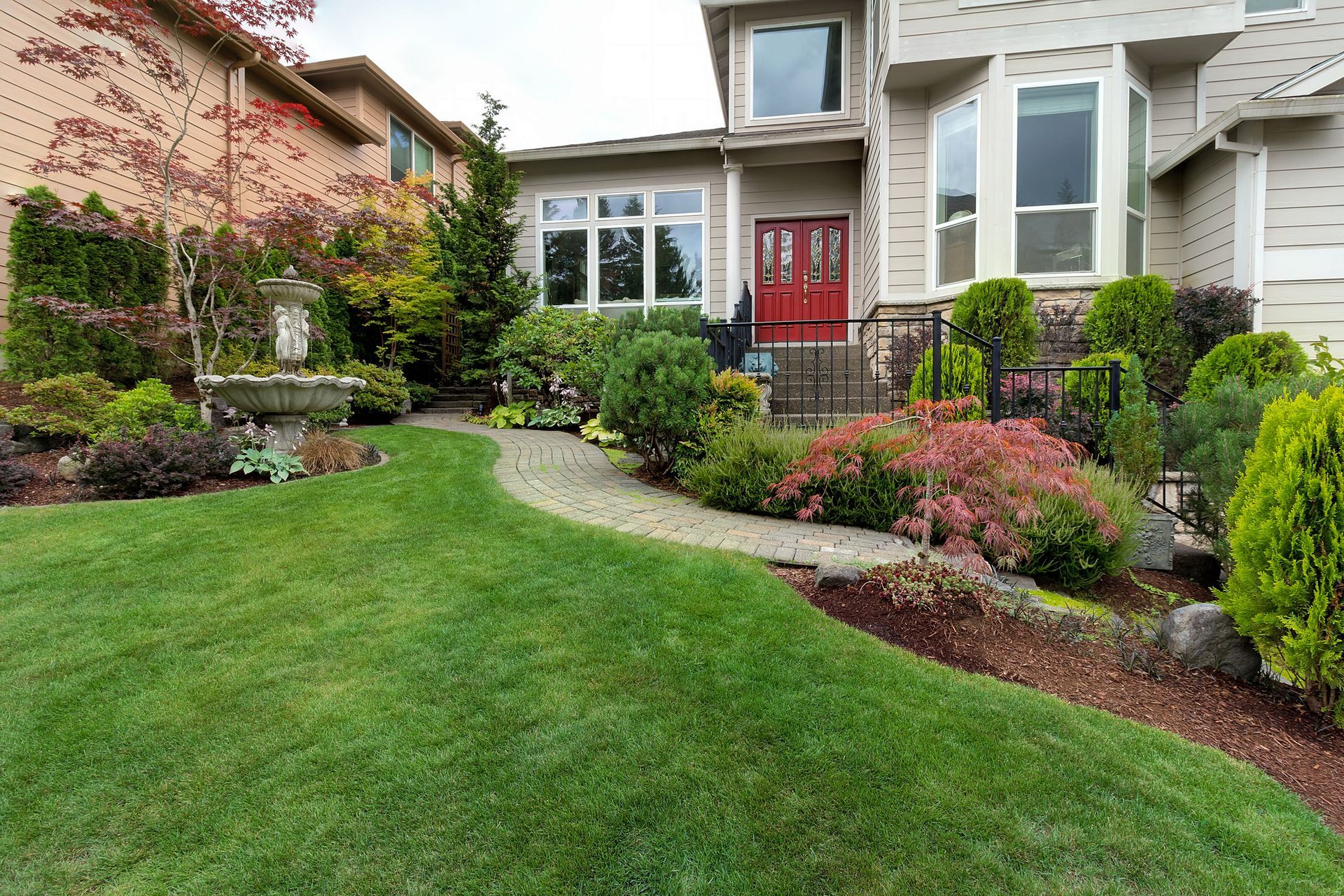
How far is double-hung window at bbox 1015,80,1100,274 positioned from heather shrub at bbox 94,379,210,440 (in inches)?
384

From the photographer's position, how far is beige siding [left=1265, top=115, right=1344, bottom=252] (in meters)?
6.62

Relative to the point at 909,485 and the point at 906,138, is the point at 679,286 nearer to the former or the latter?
the point at 906,138

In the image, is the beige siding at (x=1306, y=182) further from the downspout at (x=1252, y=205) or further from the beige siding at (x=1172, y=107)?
the beige siding at (x=1172, y=107)

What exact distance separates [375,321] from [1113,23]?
12125 mm

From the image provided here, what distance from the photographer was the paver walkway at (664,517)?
3.62 metres

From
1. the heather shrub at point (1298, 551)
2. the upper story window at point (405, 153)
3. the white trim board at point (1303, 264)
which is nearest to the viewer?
the heather shrub at point (1298, 551)

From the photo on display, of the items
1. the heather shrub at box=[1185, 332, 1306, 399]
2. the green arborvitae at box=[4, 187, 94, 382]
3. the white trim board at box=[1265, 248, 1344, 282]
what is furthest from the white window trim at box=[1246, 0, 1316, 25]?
the green arborvitae at box=[4, 187, 94, 382]

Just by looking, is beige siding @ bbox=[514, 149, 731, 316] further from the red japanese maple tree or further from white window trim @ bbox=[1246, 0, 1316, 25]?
white window trim @ bbox=[1246, 0, 1316, 25]

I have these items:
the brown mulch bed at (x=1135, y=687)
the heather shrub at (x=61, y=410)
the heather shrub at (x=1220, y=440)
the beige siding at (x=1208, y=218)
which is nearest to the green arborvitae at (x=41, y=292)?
the heather shrub at (x=61, y=410)

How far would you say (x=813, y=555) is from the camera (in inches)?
138

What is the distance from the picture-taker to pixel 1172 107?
7.62 m

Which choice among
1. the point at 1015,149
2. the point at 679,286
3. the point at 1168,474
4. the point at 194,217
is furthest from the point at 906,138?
the point at 194,217

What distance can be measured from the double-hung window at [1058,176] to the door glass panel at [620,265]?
654cm

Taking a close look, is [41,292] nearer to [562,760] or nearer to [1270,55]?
[562,760]
